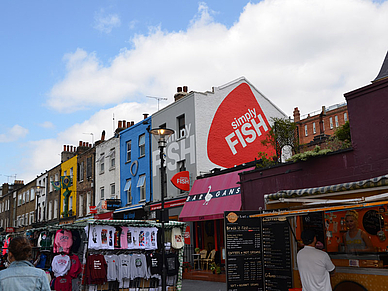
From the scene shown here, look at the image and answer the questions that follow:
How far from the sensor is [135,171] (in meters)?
28.1

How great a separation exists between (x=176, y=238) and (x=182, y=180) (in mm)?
8980

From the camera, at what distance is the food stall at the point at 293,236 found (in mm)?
8570

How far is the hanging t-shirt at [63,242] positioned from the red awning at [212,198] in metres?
7.25

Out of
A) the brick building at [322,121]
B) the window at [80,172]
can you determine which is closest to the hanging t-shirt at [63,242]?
the window at [80,172]

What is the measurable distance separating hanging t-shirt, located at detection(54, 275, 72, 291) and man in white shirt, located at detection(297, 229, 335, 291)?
7.85 meters

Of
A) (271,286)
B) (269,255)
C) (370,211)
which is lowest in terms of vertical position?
(271,286)

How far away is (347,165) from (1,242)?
61.5 ft

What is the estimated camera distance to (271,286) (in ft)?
31.8

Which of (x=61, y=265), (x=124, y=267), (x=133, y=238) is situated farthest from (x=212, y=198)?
(x=61, y=265)

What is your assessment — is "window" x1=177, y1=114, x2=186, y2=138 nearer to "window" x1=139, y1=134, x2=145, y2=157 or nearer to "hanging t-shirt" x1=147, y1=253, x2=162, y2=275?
"window" x1=139, y1=134, x2=145, y2=157

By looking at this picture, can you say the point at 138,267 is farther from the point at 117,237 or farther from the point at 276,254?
the point at 276,254

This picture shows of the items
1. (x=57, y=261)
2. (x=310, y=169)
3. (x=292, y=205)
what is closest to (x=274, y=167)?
(x=310, y=169)

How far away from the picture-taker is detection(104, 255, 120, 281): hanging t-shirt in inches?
469

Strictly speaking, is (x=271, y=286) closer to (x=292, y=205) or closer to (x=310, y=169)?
(x=292, y=205)
